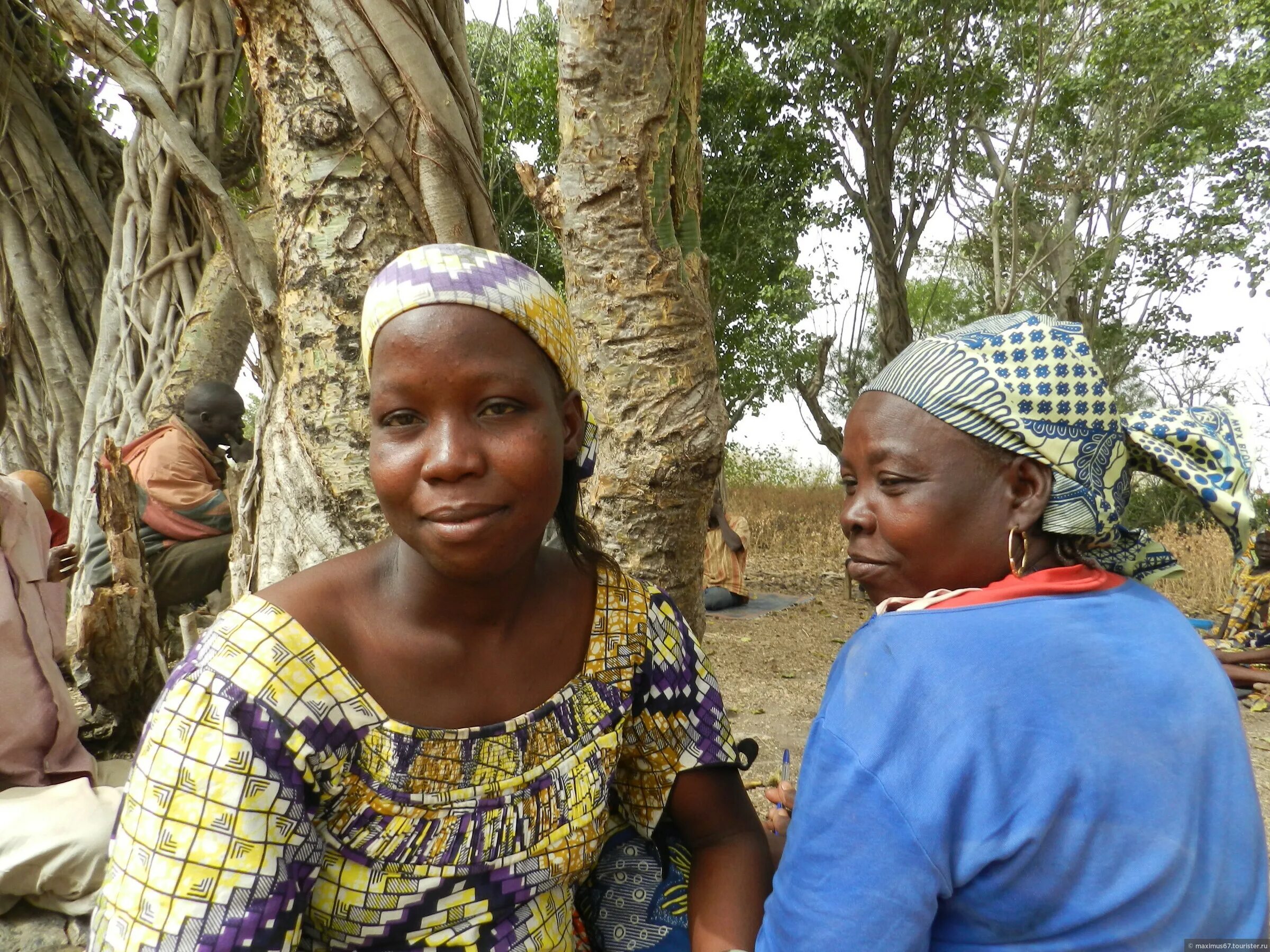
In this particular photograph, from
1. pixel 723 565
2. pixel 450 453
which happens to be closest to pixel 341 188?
pixel 450 453

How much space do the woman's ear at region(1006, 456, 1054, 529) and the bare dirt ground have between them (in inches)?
86.7

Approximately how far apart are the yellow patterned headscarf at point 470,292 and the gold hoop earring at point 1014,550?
0.72m

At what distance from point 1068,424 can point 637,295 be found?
1.39 meters

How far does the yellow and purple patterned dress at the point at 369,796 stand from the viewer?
1.11 metres

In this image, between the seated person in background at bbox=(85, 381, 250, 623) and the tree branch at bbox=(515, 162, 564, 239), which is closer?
the tree branch at bbox=(515, 162, 564, 239)

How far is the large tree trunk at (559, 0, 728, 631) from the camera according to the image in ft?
7.96

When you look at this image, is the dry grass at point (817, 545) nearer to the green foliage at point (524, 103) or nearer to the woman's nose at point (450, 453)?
the green foliage at point (524, 103)

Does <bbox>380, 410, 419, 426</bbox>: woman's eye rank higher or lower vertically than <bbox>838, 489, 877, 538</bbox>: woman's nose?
higher

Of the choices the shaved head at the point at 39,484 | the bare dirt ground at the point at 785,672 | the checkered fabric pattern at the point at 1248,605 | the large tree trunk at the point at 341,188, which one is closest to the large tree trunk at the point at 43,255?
the shaved head at the point at 39,484

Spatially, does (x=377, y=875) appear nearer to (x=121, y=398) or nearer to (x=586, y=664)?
(x=586, y=664)

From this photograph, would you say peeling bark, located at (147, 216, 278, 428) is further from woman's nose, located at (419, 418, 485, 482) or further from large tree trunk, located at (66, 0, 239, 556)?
woman's nose, located at (419, 418, 485, 482)

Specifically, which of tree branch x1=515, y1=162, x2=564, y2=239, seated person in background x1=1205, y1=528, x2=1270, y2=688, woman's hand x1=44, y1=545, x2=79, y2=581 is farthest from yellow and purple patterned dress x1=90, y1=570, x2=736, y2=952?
seated person in background x1=1205, y1=528, x2=1270, y2=688


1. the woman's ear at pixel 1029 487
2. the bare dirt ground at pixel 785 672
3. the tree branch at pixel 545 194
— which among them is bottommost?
the bare dirt ground at pixel 785 672

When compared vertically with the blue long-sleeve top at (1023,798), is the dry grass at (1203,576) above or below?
below
